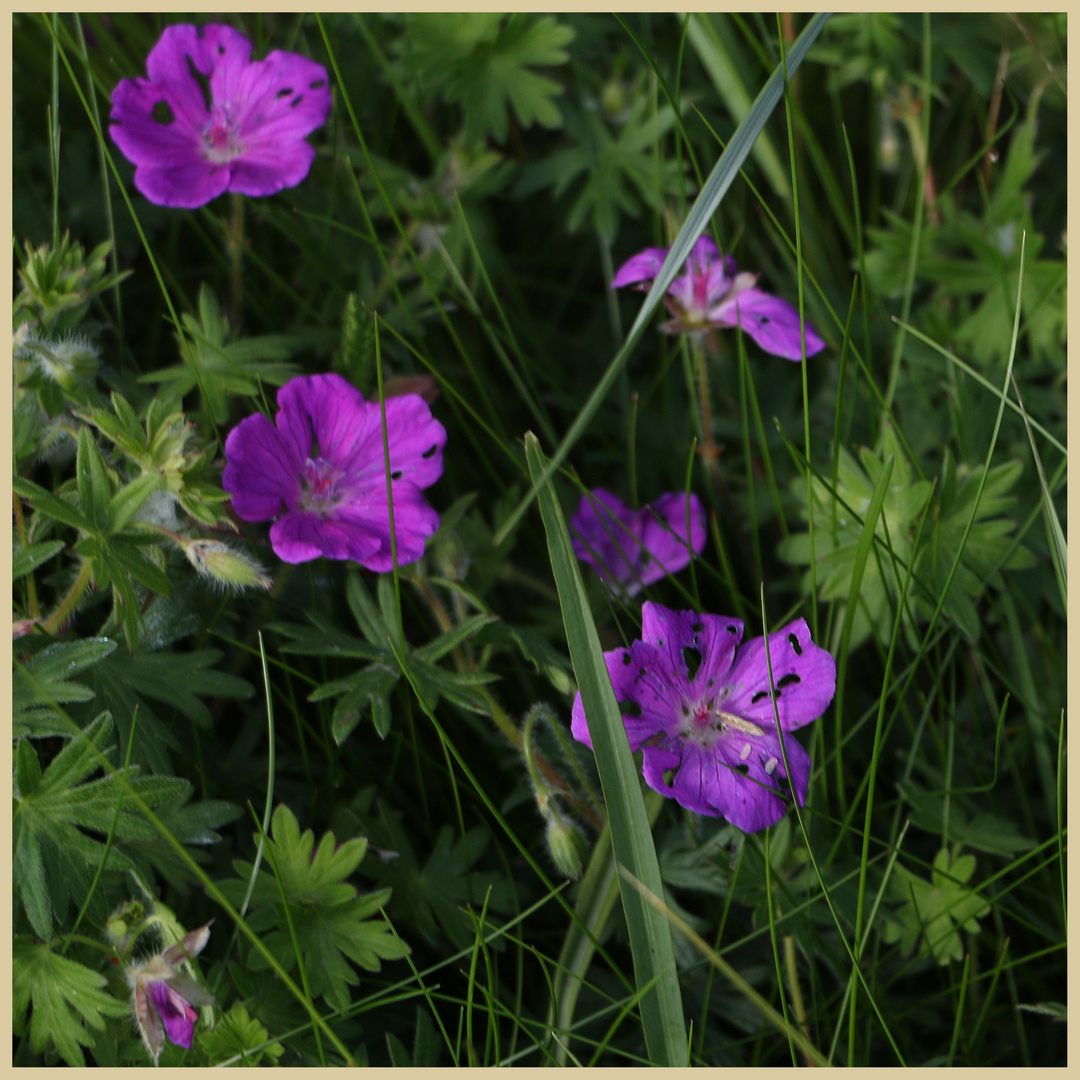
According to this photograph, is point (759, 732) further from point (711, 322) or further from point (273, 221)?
point (273, 221)

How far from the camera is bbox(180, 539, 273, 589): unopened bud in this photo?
1504 mm

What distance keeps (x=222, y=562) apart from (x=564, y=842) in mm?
696

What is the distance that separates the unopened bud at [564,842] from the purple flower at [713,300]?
98cm

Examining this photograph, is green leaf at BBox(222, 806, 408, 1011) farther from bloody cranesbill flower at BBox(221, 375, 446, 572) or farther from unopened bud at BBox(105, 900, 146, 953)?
bloody cranesbill flower at BBox(221, 375, 446, 572)

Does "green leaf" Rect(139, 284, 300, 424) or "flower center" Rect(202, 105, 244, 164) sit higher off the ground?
"flower center" Rect(202, 105, 244, 164)

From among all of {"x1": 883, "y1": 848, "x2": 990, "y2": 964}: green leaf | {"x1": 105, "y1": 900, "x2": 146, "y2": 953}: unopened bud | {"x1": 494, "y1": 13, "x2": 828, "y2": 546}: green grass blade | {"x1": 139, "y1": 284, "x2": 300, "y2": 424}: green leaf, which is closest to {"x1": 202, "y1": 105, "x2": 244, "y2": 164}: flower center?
{"x1": 139, "y1": 284, "x2": 300, "y2": 424}: green leaf

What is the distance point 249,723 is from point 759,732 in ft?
3.12

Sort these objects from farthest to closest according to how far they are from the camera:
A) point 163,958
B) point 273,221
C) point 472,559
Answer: point 273,221, point 472,559, point 163,958

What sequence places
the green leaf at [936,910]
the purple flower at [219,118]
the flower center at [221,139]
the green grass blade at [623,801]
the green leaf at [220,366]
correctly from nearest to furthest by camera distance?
the green grass blade at [623,801], the green leaf at [936,910], the green leaf at [220,366], the purple flower at [219,118], the flower center at [221,139]

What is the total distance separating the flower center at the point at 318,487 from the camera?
5.72ft

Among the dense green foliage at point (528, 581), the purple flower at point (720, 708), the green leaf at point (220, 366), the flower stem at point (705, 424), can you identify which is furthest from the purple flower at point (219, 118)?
the purple flower at point (720, 708)

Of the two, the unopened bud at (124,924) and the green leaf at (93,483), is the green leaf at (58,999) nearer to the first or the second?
the unopened bud at (124,924)

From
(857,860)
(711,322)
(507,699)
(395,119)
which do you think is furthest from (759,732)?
(395,119)

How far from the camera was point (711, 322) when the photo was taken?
1995mm
